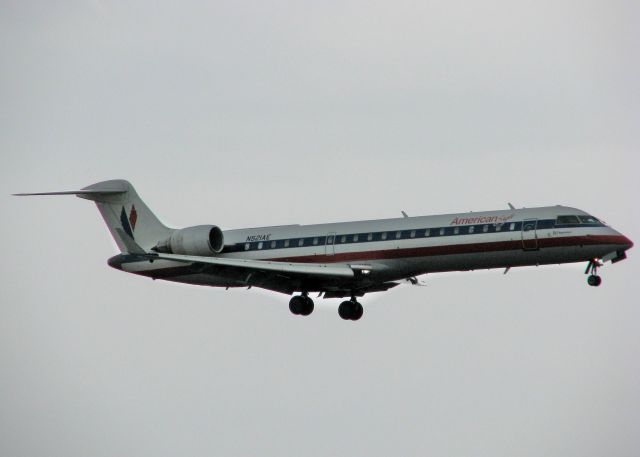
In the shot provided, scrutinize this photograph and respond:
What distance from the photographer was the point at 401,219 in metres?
45.1

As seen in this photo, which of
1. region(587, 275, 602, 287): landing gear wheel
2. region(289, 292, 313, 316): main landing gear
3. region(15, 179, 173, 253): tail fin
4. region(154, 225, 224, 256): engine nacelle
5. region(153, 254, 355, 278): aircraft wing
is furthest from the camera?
region(15, 179, 173, 253): tail fin

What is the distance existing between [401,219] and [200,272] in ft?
23.9

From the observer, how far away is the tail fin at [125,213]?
51.2m

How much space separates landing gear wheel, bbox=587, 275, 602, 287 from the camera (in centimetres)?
4222

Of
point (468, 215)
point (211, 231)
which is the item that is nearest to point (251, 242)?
point (211, 231)

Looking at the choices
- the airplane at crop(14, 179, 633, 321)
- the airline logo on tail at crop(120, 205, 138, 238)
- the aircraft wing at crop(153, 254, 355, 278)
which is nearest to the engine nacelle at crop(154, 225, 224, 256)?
the airplane at crop(14, 179, 633, 321)

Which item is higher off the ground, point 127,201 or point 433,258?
point 127,201

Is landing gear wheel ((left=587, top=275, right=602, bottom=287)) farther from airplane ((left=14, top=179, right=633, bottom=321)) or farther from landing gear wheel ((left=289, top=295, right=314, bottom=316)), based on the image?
landing gear wheel ((left=289, top=295, right=314, bottom=316))

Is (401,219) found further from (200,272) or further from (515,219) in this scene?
(200,272)

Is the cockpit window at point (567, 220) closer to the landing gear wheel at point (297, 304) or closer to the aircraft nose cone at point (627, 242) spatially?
the aircraft nose cone at point (627, 242)

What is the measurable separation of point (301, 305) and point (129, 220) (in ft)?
29.5

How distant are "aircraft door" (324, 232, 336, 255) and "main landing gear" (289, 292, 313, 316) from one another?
1.94 meters

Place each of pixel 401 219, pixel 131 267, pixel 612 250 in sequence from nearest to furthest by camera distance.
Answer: pixel 612 250 → pixel 401 219 → pixel 131 267

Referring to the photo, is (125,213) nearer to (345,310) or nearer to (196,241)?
(196,241)
